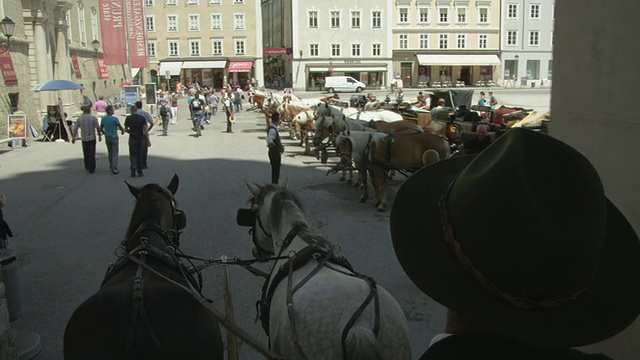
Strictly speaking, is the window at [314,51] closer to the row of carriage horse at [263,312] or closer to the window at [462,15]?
the window at [462,15]

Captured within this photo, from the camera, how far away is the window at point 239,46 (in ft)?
221

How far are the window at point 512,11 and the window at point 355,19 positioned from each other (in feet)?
58.4

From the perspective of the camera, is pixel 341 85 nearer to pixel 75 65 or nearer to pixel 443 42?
pixel 443 42

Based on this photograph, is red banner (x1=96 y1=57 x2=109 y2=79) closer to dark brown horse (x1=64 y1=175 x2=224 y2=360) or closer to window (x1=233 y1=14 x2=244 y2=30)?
window (x1=233 y1=14 x2=244 y2=30)

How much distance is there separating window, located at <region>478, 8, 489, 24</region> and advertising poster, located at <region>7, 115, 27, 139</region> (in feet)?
189

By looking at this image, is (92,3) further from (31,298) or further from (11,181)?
(31,298)

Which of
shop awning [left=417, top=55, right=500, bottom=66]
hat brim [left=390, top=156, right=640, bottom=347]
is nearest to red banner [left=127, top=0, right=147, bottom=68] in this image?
hat brim [left=390, top=156, right=640, bottom=347]

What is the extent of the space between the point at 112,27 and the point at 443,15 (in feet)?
151

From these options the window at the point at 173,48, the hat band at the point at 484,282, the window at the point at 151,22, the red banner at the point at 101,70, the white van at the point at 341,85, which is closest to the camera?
the hat band at the point at 484,282

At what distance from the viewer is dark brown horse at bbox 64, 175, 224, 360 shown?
328 centimetres

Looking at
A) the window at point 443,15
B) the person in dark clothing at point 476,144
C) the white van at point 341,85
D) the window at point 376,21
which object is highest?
the window at point 443,15

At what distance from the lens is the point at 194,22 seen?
68750 mm

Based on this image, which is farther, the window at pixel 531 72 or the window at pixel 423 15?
Result: the window at pixel 531 72

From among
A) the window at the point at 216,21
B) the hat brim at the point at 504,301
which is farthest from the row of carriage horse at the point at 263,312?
the window at the point at 216,21
